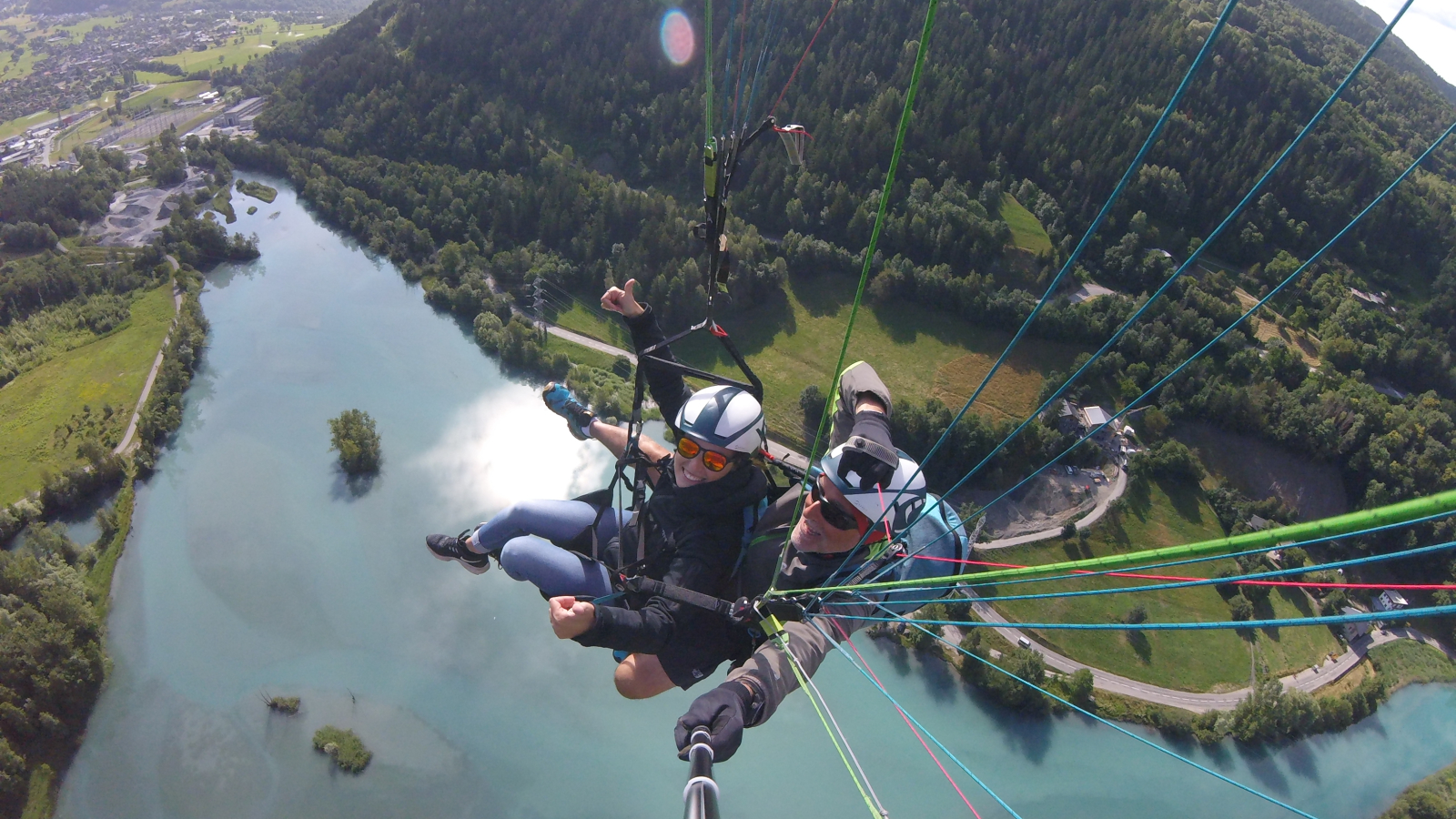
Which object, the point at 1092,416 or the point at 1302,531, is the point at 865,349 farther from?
the point at 1302,531

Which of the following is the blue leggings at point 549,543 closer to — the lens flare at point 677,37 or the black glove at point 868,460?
the black glove at point 868,460

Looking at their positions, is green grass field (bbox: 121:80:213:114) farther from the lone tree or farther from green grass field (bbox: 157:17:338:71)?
the lone tree

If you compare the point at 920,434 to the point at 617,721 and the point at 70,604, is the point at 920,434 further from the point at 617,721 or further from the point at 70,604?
the point at 70,604

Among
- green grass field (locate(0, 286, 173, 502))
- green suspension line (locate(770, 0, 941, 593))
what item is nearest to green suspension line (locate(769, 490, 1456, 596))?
green suspension line (locate(770, 0, 941, 593))

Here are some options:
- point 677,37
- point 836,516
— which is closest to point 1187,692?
point 836,516

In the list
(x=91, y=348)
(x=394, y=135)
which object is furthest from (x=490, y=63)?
(x=91, y=348)

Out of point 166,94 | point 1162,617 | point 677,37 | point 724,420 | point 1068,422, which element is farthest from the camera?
point 166,94
